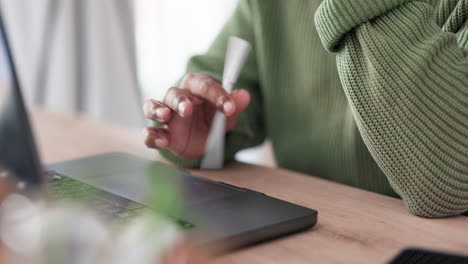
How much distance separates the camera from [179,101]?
2.57 feet

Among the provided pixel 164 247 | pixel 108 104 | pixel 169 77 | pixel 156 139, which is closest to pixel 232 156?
pixel 156 139

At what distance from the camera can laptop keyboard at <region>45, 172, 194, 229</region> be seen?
0.56 meters

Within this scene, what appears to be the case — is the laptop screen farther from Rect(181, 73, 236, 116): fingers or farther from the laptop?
Rect(181, 73, 236, 116): fingers

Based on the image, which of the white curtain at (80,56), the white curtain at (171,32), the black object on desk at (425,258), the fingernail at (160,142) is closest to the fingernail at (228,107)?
the fingernail at (160,142)

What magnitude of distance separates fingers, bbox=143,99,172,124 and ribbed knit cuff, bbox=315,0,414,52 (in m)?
0.23

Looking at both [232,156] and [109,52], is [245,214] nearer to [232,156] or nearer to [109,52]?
[232,156]

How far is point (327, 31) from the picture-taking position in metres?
0.69

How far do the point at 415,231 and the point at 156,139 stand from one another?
373 mm

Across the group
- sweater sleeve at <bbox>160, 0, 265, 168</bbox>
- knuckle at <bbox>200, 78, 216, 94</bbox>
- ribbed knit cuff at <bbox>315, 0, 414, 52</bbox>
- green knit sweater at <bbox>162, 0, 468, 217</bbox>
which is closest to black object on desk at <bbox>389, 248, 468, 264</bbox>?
green knit sweater at <bbox>162, 0, 468, 217</bbox>

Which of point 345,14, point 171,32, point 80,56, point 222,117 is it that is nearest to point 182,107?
point 222,117

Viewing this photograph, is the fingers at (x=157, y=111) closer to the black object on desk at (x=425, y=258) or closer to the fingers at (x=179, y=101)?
the fingers at (x=179, y=101)

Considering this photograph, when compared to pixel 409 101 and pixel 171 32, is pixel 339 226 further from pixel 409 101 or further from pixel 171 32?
pixel 171 32

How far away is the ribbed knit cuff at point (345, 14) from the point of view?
0.66 m

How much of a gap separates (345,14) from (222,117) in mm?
278
